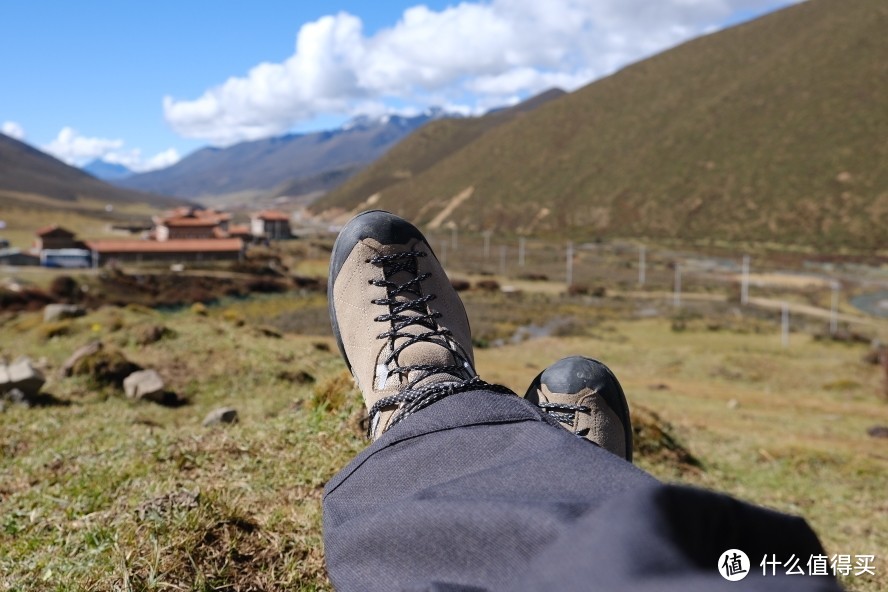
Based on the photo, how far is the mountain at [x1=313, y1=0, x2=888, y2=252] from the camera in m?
66.1

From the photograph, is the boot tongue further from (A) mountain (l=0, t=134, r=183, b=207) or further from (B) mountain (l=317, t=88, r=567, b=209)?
(B) mountain (l=317, t=88, r=567, b=209)

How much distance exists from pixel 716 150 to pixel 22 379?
8138 cm

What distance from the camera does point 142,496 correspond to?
2.71 metres

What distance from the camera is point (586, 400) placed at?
2.91 m

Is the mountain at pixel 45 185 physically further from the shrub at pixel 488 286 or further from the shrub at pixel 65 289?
the shrub at pixel 488 286

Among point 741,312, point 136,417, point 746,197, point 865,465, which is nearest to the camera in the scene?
point 136,417

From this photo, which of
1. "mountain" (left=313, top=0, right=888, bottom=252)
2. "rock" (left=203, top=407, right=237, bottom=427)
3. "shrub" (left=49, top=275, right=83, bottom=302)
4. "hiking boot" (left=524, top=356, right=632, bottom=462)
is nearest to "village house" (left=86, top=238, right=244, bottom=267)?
"shrub" (left=49, top=275, right=83, bottom=302)

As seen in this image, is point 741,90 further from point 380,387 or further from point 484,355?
point 380,387

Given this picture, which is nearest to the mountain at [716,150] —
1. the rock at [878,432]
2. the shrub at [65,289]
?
the rock at [878,432]

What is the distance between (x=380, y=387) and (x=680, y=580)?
162cm

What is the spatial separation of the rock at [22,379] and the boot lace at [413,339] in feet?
15.7

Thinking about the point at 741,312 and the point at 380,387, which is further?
the point at 741,312

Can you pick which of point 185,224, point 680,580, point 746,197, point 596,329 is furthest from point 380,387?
point 746,197

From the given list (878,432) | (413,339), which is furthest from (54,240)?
(413,339)
